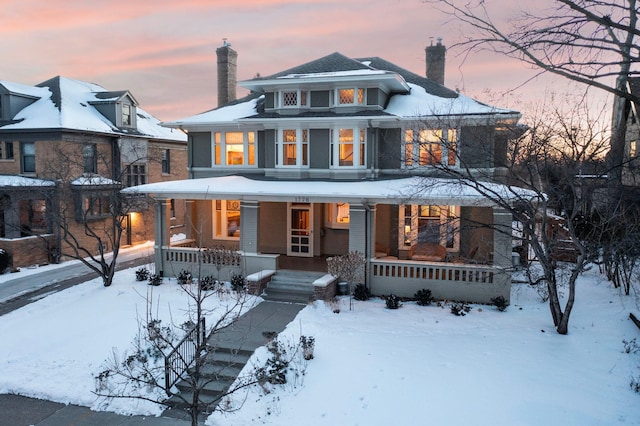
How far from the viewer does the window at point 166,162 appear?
102 ft

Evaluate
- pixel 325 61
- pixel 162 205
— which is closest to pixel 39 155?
pixel 162 205

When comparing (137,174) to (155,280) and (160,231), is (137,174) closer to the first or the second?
(160,231)

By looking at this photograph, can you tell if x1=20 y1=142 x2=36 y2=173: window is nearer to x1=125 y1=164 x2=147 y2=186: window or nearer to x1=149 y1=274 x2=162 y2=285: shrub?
x1=125 y1=164 x2=147 y2=186: window

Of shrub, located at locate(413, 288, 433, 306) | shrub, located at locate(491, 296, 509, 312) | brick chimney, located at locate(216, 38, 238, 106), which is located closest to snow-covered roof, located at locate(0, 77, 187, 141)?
brick chimney, located at locate(216, 38, 238, 106)

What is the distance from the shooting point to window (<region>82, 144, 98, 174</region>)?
2436cm

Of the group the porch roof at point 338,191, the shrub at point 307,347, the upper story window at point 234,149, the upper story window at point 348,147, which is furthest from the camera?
the upper story window at point 234,149

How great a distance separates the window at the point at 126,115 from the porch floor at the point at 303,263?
15466 mm

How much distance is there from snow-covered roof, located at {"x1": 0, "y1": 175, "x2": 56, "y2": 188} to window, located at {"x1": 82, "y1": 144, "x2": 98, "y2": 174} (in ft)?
7.22

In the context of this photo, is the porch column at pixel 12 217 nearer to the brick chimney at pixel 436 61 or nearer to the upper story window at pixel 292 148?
the upper story window at pixel 292 148

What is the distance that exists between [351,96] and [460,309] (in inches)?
362

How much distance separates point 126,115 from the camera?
28031mm

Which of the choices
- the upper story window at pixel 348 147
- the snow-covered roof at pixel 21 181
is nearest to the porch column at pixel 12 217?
the snow-covered roof at pixel 21 181

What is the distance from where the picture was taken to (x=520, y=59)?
21.5ft

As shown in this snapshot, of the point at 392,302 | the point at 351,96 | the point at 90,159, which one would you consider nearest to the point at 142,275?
the point at 392,302
